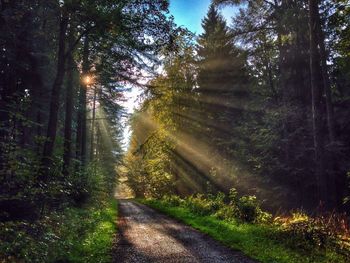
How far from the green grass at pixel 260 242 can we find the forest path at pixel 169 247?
13.4 inches

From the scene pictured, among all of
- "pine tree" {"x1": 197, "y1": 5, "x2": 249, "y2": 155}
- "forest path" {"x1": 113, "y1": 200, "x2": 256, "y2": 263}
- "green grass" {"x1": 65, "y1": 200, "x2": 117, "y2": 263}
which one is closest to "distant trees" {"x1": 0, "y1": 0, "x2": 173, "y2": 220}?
"green grass" {"x1": 65, "y1": 200, "x2": 117, "y2": 263}

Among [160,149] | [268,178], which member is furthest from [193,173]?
[268,178]

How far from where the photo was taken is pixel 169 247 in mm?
10164

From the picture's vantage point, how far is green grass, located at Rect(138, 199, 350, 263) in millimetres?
8141

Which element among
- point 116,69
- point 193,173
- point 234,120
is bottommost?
point 193,173

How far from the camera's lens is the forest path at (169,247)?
875cm

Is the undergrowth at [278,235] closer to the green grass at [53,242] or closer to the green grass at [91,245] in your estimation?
the green grass at [91,245]

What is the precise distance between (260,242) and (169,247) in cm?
266

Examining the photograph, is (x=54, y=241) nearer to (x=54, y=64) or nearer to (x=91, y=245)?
(x=91, y=245)

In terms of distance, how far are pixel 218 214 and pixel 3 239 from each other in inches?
387

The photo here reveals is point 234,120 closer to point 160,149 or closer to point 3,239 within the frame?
point 160,149

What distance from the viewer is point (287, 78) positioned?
73.1 ft

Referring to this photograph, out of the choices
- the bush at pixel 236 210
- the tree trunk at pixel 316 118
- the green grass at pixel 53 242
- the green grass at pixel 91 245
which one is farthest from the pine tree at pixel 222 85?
the green grass at pixel 53 242

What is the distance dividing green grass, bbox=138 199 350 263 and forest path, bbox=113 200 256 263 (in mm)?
340
